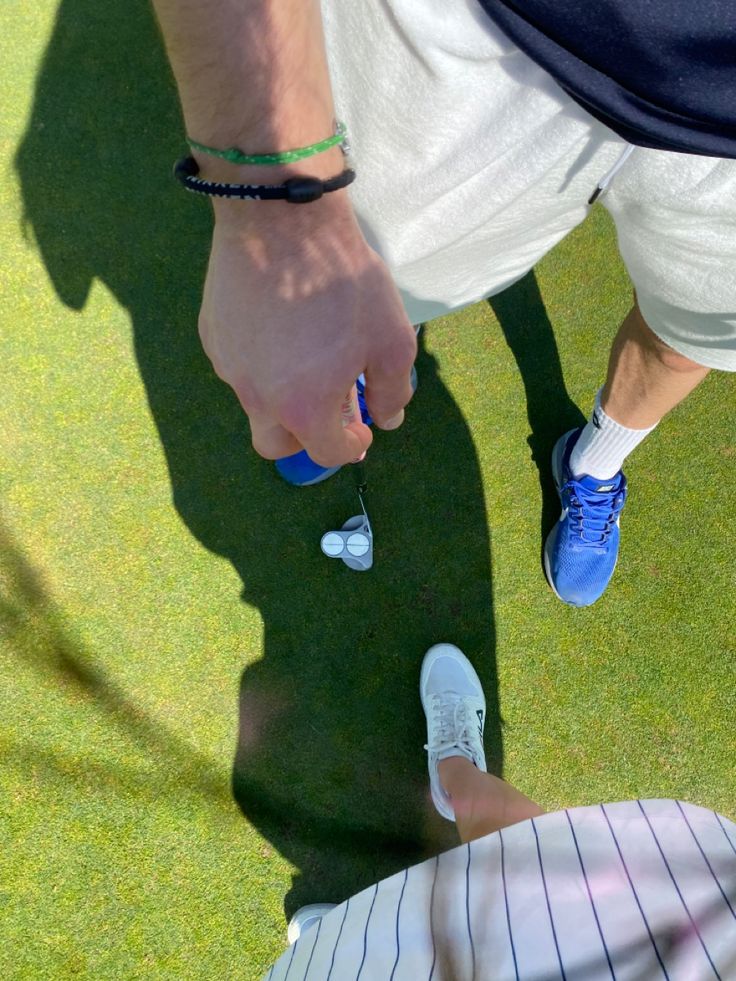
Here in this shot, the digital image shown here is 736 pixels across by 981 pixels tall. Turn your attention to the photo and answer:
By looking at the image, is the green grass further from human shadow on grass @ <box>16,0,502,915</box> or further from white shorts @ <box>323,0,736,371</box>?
white shorts @ <box>323,0,736,371</box>

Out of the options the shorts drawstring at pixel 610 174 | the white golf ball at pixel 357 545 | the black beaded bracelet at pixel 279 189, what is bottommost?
the white golf ball at pixel 357 545

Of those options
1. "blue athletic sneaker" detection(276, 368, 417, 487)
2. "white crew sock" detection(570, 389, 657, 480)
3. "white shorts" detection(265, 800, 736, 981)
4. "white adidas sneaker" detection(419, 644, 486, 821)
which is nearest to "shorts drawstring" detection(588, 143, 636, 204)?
"white crew sock" detection(570, 389, 657, 480)

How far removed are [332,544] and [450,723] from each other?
599mm

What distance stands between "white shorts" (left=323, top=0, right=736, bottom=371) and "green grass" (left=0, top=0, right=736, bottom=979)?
0.90 metres

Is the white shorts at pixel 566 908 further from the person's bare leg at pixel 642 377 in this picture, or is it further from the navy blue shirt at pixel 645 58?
the person's bare leg at pixel 642 377

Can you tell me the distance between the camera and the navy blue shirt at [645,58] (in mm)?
611

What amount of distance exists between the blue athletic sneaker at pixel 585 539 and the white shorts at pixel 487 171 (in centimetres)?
68

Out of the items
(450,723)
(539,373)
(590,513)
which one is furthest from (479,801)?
(539,373)

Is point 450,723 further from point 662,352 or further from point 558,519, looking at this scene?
point 662,352

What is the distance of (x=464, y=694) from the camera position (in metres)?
1.71

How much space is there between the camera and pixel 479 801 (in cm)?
136

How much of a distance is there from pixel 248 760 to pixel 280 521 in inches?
27.4

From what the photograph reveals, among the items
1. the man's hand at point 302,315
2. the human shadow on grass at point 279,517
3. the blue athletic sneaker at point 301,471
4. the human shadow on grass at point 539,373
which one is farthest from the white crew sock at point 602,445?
the man's hand at point 302,315

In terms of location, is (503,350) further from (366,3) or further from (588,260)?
(366,3)
